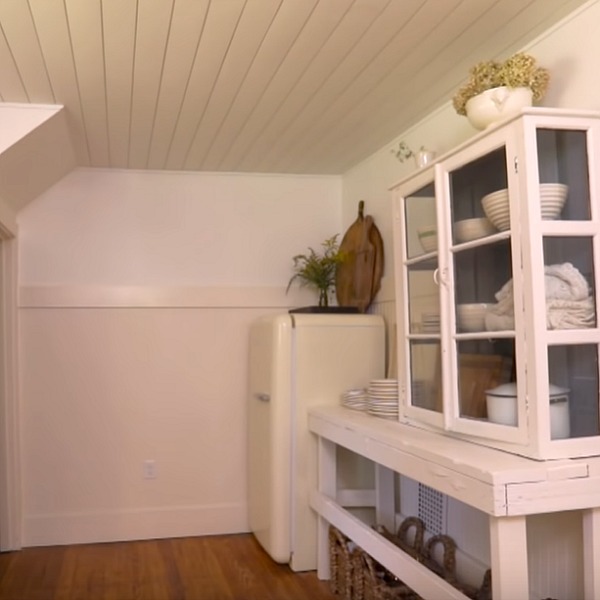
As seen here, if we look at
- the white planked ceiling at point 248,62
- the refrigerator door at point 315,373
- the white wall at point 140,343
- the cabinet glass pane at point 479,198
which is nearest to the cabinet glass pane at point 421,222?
the cabinet glass pane at point 479,198

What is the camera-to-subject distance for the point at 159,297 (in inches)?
170

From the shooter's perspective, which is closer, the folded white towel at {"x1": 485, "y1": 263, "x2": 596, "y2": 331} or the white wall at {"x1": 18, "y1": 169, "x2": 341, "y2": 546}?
the folded white towel at {"x1": 485, "y1": 263, "x2": 596, "y2": 331}

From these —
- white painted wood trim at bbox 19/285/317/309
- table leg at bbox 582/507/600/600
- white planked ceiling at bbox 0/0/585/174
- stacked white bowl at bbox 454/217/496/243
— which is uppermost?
white planked ceiling at bbox 0/0/585/174

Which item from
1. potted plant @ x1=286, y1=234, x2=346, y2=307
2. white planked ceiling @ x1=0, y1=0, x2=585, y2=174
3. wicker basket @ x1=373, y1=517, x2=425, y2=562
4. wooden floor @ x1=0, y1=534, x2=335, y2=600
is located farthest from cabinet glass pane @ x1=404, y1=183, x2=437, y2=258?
wooden floor @ x1=0, y1=534, x2=335, y2=600

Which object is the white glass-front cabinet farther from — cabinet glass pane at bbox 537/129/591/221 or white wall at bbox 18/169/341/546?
white wall at bbox 18/169/341/546

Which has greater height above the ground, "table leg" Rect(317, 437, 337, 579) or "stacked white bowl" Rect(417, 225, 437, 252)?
"stacked white bowl" Rect(417, 225, 437, 252)

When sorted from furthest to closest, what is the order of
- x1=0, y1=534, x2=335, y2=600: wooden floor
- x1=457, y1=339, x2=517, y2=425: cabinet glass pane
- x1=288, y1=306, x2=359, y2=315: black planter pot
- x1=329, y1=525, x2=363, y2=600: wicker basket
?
x1=288, y1=306, x2=359, y2=315: black planter pot
x1=0, y1=534, x2=335, y2=600: wooden floor
x1=329, y1=525, x2=363, y2=600: wicker basket
x1=457, y1=339, x2=517, y2=425: cabinet glass pane

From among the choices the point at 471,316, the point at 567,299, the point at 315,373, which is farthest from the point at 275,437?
the point at 567,299

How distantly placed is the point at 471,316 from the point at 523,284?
364mm

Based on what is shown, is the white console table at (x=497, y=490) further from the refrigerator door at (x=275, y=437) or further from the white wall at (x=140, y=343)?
the white wall at (x=140, y=343)

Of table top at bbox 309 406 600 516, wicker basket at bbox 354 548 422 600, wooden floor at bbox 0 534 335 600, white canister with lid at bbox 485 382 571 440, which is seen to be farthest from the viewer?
wooden floor at bbox 0 534 335 600

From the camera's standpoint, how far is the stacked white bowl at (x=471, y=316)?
7.59ft

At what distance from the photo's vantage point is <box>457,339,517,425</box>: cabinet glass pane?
7.06 feet

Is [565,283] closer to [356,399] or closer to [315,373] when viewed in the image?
[356,399]
